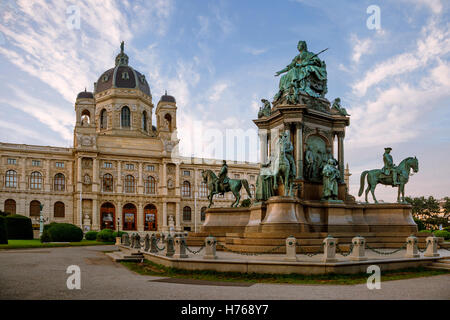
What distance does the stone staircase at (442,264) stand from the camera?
1536 cm

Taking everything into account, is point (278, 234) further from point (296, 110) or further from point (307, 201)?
point (296, 110)

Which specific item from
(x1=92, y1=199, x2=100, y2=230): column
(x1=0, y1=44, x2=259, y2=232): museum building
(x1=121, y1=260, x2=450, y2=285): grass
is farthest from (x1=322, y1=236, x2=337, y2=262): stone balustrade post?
(x1=92, y1=199, x2=100, y2=230): column

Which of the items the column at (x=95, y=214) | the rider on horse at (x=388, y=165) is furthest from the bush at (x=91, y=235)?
the rider on horse at (x=388, y=165)

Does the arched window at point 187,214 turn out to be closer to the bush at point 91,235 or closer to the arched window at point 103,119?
the arched window at point 103,119

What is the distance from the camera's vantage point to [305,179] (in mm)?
22125

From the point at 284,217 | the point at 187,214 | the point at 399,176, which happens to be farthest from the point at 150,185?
the point at 284,217

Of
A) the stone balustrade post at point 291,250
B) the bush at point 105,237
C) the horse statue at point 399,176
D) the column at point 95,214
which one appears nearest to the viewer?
the stone balustrade post at point 291,250

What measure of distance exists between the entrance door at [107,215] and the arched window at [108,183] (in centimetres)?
270

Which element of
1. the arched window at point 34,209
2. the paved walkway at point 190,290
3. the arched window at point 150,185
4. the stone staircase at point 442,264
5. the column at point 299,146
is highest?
the column at point 299,146

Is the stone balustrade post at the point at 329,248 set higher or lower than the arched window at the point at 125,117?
lower

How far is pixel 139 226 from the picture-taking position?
8062 centimetres
